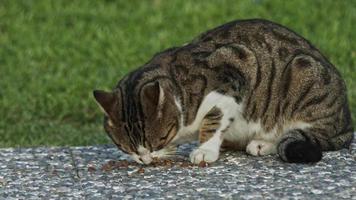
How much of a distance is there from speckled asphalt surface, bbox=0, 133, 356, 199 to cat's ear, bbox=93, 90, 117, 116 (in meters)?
0.48

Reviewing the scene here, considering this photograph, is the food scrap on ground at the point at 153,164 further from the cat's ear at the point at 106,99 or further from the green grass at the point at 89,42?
the green grass at the point at 89,42

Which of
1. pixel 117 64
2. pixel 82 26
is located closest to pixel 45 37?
pixel 82 26

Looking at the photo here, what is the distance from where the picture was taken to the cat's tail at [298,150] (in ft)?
21.3

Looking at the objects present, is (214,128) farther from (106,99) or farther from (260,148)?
(106,99)

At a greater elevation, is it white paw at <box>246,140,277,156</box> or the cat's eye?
the cat's eye

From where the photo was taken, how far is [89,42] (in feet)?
39.3

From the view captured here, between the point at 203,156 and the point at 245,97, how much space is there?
0.52m

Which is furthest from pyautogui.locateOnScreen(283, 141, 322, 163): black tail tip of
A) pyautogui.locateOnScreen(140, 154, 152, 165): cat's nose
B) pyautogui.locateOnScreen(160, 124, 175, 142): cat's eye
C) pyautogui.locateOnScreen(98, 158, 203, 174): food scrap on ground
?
pyautogui.locateOnScreen(140, 154, 152, 165): cat's nose

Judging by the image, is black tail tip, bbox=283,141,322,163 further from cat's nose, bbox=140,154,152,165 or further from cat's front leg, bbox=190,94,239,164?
cat's nose, bbox=140,154,152,165

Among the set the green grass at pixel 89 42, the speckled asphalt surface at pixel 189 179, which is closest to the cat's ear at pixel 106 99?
the speckled asphalt surface at pixel 189 179

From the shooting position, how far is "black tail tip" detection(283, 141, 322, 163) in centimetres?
648

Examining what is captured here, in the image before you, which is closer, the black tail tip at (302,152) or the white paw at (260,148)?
the black tail tip at (302,152)

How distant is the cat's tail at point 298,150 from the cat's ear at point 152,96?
0.92 meters

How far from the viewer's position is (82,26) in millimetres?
12430
